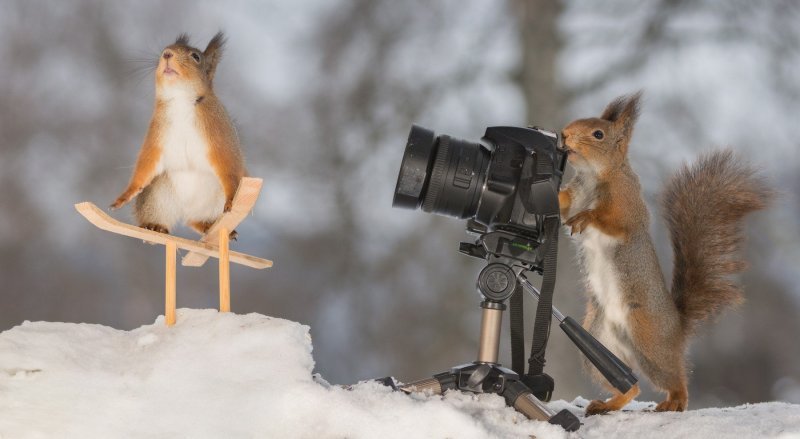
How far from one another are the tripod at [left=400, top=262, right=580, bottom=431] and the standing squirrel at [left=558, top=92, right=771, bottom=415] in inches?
9.5

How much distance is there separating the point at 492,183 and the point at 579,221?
0.82 feet

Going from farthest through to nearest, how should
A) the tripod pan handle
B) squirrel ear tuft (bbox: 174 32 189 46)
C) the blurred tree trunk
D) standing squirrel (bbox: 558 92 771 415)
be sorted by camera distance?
1. the blurred tree trunk
2. standing squirrel (bbox: 558 92 771 415)
3. squirrel ear tuft (bbox: 174 32 189 46)
4. the tripod pan handle

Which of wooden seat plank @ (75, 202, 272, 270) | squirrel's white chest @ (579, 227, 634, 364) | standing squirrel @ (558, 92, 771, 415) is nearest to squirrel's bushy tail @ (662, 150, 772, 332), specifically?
standing squirrel @ (558, 92, 771, 415)

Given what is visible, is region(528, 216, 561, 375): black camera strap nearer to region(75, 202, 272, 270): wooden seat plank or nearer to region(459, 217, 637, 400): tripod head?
region(459, 217, 637, 400): tripod head

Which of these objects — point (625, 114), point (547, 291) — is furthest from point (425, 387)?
point (625, 114)

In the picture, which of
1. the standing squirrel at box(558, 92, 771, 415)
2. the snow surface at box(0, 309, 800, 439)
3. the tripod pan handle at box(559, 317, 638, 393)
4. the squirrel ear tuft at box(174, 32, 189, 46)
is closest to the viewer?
the snow surface at box(0, 309, 800, 439)

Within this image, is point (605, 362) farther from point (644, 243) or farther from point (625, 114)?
point (625, 114)

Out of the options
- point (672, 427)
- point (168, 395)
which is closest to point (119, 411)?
point (168, 395)

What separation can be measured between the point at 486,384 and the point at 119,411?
1.84 feet

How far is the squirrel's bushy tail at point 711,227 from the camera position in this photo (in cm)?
160

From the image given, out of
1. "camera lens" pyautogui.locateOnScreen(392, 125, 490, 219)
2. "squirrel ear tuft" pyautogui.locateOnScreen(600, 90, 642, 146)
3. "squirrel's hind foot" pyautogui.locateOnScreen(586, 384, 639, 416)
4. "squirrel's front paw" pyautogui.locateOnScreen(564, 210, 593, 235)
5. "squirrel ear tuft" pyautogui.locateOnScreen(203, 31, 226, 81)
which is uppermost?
"squirrel ear tuft" pyautogui.locateOnScreen(203, 31, 226, 81)

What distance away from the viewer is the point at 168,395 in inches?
47.1

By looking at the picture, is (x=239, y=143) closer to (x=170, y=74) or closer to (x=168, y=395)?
(x=170, y=74)

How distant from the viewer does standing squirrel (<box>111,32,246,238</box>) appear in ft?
4.38
